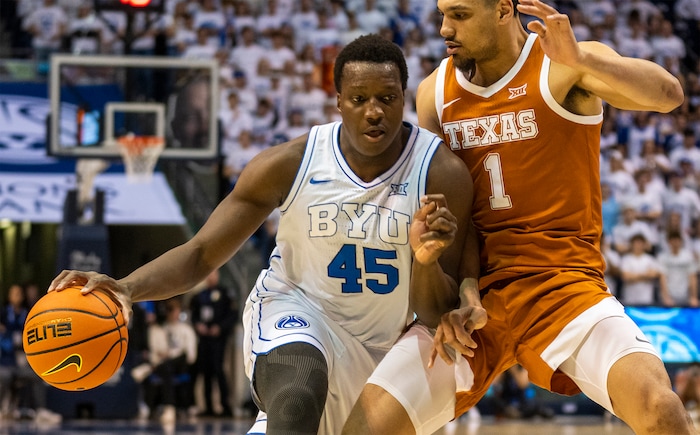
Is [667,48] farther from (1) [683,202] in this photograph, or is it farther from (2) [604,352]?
(2) [604,352]

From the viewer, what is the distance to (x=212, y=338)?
13.0 metres

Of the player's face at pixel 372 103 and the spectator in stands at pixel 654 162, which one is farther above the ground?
the player's face at pixel 372 103

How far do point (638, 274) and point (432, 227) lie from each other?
1001cm

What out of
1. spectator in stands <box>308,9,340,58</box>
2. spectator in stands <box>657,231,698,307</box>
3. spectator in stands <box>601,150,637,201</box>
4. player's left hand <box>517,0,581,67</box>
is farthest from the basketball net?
player's left hand <box>517,0,581,67</box>

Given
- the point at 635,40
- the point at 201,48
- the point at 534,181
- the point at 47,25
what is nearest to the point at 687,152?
the point at 635,40

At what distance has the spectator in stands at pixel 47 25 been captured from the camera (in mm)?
16078

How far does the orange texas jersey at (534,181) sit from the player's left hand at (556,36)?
16.5 inches

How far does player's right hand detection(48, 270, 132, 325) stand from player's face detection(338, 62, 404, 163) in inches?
46.9

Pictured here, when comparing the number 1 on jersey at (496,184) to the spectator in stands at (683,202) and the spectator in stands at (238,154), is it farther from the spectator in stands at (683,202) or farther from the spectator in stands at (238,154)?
the spectator in stands at (683,202)

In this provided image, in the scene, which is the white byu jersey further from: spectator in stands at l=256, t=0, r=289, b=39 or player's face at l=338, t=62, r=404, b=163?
spectator in stands at l=256, t=0, r=289, b=39

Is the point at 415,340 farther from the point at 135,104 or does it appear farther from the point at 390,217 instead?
the point at 135,104

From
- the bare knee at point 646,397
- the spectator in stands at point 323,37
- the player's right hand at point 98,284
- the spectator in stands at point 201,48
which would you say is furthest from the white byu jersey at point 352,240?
the spectator in stands at point 323,37

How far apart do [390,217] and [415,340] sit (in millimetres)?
549

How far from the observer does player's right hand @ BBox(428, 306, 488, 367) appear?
4.20 m
